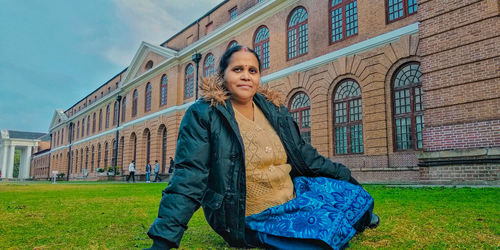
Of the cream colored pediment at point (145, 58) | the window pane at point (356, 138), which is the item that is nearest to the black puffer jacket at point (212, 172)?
the window pane at point (356, 138)

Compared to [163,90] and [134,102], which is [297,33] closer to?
[163,90]

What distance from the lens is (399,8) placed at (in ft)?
45.3

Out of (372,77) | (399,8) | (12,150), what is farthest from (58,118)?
(399,8)

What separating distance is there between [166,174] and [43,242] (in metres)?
24.1

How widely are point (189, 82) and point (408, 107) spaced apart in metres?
17.8

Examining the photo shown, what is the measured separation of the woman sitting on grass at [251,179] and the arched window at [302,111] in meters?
14.5

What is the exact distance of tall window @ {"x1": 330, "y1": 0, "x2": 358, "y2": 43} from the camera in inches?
610

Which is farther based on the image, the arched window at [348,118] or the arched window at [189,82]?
the arched window at [189,82]

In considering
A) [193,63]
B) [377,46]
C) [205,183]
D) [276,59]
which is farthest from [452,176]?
[193,63]

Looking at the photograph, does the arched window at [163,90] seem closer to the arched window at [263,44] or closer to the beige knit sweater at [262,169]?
the arched window at [263,44]

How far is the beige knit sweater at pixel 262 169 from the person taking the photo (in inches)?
93.1

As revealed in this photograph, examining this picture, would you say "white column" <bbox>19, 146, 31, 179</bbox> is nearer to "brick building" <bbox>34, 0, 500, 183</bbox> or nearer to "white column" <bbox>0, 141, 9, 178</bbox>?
"white column" <bbox>0, 141, 9, 178</bbox>

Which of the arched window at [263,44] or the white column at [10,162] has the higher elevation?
the arched window at [263,44]

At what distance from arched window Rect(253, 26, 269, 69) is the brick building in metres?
0.06
